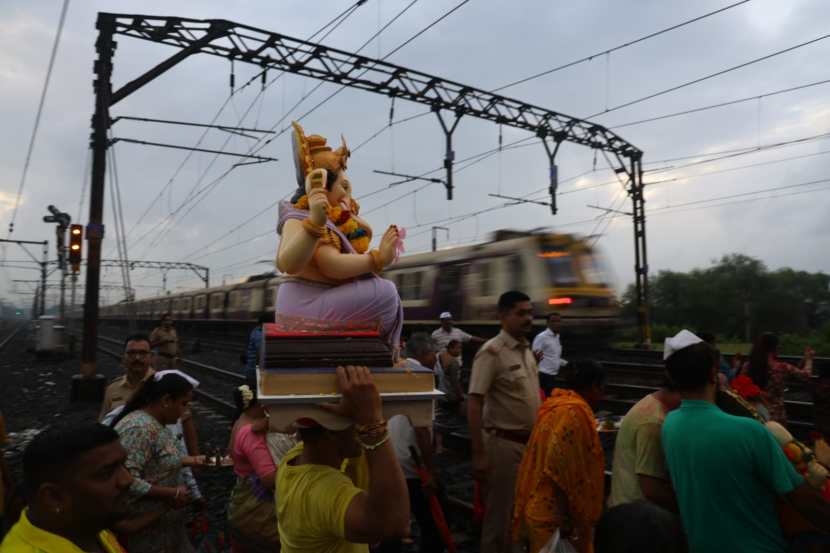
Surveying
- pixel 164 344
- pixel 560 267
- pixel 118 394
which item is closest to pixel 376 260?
pixel 118 394

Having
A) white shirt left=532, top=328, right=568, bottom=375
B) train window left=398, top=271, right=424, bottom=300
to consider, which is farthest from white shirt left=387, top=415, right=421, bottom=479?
train window left=398, top=271, right=424, bottom=300

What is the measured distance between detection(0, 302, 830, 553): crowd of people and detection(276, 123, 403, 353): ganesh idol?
432mm

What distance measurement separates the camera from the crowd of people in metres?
1.62

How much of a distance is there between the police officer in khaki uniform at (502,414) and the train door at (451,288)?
11307 mm

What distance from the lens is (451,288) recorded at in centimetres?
1600

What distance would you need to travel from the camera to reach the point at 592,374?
11.0 feet

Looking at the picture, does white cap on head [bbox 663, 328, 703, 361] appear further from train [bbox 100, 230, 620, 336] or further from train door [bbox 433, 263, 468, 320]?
train door [bbox 433, 263, 468, 320]

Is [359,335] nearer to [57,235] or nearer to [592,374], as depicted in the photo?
[592,374]

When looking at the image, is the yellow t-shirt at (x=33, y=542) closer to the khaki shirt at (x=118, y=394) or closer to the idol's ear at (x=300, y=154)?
the idol's ear at (x=300, y=154)

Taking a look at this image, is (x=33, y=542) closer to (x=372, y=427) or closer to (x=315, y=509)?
(x=315, y=509)

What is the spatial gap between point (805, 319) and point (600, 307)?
1315 inches

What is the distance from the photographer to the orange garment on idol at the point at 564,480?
9.71 feet

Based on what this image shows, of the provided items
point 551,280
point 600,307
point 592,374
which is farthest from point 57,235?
point 592,374

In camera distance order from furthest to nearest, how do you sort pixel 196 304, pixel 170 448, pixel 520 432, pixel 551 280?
pixel 196 304 < pixel 551 280 < pixel 520 432 < pixel 170 448
